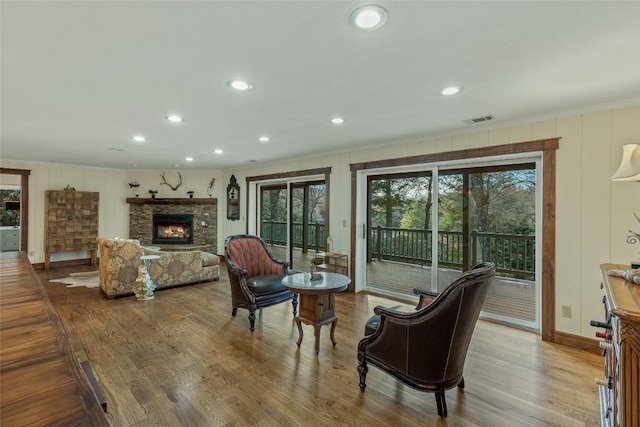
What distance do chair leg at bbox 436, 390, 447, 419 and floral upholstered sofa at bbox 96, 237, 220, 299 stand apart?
454 centimetres

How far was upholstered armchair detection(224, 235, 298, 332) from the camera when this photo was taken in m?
3.50

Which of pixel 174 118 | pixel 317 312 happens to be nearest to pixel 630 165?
pixel 317 312

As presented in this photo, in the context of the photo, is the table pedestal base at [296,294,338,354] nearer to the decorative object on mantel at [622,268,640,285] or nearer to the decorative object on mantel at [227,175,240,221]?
the decorative object on mantel at [622,268,640,285]

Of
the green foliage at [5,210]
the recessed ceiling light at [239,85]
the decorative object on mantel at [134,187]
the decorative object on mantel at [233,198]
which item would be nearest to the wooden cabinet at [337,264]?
the recessed ceiling light at [239,85]

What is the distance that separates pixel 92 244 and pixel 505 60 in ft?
27.5

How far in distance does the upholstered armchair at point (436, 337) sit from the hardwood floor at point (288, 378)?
26 cm

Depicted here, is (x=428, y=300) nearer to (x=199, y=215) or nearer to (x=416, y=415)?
(x=416, y=415)

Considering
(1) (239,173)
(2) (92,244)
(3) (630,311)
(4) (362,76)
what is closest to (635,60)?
(4) (362,76)

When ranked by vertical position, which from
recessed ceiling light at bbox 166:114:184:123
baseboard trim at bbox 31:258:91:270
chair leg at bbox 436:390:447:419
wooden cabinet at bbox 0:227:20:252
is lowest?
chair leg at bbox 436:390:447:419

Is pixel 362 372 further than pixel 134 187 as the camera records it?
No

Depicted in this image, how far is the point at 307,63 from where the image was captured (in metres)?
2.03

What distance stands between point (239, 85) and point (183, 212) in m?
6.14

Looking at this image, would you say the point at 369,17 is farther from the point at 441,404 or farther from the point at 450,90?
the point at 441,404

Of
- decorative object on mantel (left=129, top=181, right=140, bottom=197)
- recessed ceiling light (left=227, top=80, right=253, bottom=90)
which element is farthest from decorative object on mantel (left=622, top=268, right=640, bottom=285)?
decorative object on mantel (left=129, top=181, right=140, bottom=197)
